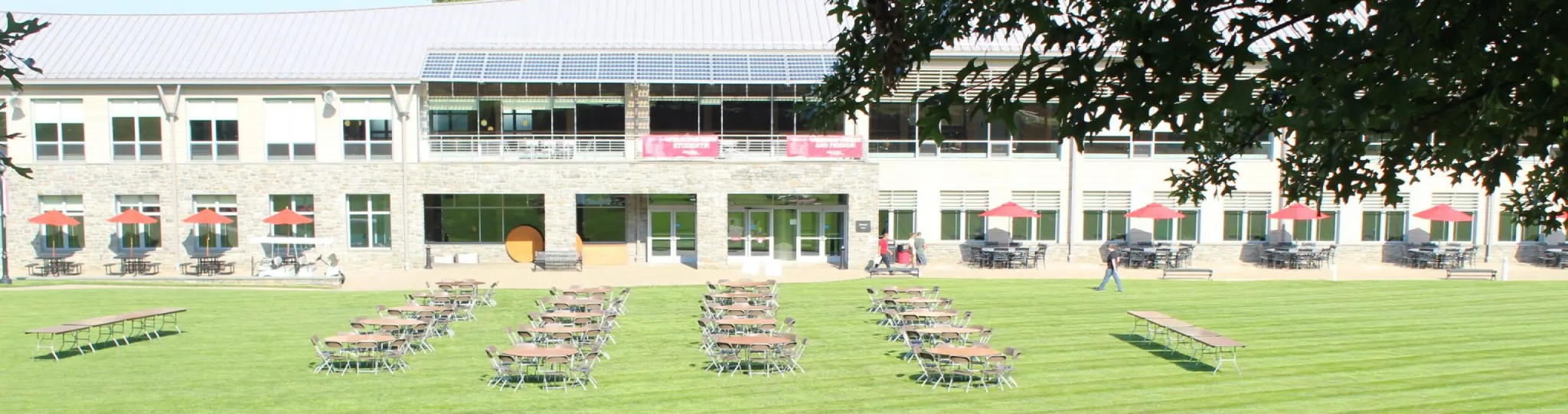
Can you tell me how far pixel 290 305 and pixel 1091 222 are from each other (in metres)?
23.4

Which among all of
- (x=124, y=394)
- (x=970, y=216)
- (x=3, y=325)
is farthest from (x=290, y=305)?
(x=970, y=216)

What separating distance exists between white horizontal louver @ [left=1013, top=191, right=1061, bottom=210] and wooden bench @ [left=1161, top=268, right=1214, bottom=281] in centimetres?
447

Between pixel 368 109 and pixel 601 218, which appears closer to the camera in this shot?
pixel 368 109

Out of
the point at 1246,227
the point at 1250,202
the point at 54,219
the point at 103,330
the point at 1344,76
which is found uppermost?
the point at 1344,76

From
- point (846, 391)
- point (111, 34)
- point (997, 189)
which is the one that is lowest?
point (846, 391)

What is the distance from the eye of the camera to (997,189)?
3325cm

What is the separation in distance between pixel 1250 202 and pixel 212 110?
32.2 meters

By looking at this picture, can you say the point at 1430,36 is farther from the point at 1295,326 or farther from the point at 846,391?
the point at 1295,326

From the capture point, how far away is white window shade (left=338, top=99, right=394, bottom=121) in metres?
31.1

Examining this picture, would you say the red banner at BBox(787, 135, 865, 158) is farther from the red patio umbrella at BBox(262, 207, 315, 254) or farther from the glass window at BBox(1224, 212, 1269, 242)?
the red patio umbrella at BBox(262, 207, 315, 254)

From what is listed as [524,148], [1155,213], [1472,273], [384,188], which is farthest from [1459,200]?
[384,188]

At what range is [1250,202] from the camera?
111 feet

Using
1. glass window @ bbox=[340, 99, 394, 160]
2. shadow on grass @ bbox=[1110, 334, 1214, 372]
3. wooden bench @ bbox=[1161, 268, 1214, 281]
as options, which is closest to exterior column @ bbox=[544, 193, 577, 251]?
glass window @ bbox=[340, 99, 394, 160]

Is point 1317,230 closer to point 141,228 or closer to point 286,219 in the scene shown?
point 286,219
